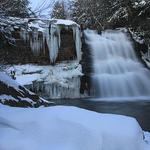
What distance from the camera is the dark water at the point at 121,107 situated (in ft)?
52.0

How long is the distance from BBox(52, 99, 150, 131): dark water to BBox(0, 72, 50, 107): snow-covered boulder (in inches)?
291

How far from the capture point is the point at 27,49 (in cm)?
2203

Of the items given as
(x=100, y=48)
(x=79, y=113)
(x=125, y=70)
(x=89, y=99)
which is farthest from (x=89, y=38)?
(x=79, y=113)

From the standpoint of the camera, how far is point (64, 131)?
434 centimetres

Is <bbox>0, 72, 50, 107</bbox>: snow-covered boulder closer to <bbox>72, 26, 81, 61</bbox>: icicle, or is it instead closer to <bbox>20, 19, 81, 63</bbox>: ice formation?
<bbox>20, 19, 81, 63</bbox>: ice formation

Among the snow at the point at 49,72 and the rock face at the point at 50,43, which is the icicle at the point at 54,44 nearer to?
the rock face at the point at 50,43

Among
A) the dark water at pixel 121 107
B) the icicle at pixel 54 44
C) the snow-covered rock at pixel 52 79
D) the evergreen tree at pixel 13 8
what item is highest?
the evergreen tree at pixel 13 8

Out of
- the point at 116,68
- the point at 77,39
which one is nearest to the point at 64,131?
the point at 77,39

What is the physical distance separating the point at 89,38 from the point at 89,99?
4.93 meters

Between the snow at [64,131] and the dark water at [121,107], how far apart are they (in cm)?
964

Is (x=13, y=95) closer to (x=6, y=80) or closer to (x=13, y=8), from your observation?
(x=6, y=80)

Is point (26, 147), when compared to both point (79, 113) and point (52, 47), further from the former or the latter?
point (52, 47)

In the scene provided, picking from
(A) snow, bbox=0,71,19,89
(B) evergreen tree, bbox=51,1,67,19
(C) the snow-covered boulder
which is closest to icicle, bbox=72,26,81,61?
(B) evergreen tree, bbox=51,1,67,19

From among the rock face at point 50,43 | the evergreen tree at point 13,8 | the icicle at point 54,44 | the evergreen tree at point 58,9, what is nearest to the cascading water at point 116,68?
the rock face at point 50,43
